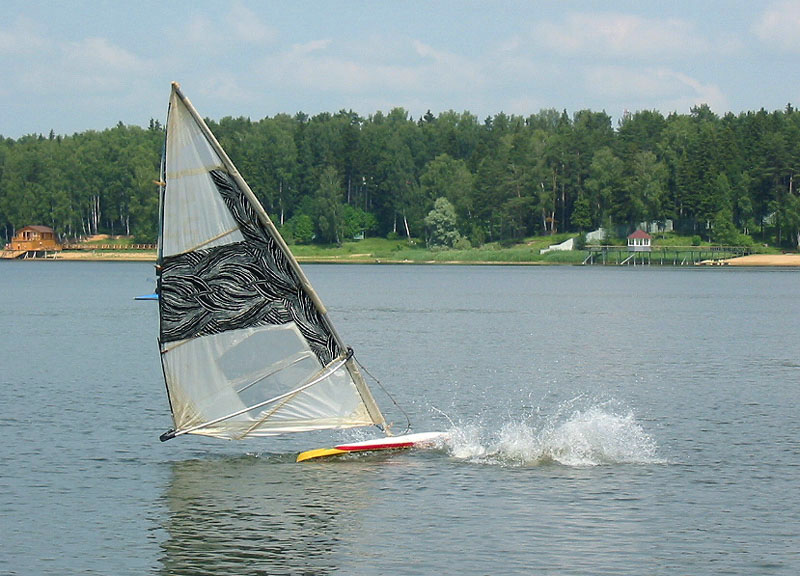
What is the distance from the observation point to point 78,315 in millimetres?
75688

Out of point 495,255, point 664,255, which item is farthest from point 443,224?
point 664,255

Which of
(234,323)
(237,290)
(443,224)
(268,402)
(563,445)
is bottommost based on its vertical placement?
(563,445)

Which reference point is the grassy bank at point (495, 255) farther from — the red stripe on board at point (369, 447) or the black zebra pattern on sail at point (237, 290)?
the black zebra pattern on sail at point (237, 290)

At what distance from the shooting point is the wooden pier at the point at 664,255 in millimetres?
170500

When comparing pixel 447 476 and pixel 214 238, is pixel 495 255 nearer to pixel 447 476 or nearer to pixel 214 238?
pixel 447 476

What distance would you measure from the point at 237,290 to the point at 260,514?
13.9 ft

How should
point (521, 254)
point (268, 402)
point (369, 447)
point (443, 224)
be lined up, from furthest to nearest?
1. point (443, 224)
2. point (521, 254)
3. point (369, 447)
4. point (268, 402)

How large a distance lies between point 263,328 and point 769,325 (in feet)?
172

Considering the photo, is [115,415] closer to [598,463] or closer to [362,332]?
[598,463]

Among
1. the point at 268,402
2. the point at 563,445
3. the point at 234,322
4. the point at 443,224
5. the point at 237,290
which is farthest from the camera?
the point at 443,224

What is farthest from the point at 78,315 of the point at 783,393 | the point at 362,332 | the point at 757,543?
the point at 757,543

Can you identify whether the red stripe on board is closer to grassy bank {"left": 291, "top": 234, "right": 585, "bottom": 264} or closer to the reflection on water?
the reflection on water

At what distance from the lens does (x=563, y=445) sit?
26375 mm

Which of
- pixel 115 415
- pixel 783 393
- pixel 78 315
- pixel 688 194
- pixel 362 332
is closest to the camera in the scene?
pixel 115 415
